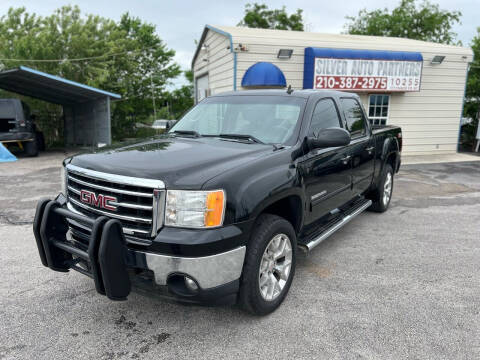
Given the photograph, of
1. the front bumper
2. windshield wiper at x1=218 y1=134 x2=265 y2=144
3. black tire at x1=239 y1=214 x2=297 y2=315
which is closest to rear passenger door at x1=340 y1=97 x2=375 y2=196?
windshield wiper at x1=218 y1=134 x2=265 y2=144

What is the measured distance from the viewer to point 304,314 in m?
3.17

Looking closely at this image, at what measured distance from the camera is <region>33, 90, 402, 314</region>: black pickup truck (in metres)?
2.52

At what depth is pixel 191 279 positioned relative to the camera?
2504mm

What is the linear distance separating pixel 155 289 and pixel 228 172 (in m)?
0.96

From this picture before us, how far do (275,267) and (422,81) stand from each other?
12.8 m

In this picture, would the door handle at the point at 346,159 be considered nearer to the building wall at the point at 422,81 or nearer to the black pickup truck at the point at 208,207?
the black pickup truck at the point at 208,207

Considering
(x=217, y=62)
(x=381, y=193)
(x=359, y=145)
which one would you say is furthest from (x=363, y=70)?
(x=359, y=145)

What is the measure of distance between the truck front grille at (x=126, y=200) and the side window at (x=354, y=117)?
2984 millimetres

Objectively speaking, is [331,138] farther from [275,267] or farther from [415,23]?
[415,23]

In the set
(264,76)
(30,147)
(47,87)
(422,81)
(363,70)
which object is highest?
(363,70)

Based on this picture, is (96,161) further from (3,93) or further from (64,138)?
(3,93)

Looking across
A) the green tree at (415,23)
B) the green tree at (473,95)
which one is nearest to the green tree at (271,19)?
the green tree at (415,23)

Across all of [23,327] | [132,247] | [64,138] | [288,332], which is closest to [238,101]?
[132,247]

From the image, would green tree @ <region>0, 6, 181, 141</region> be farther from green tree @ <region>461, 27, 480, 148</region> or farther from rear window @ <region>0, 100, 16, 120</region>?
green tree @ <region>461, 27, 480, 148</region>
